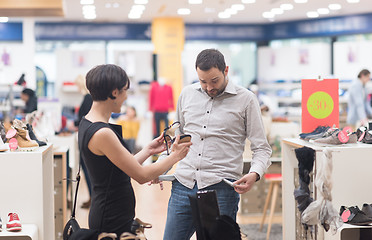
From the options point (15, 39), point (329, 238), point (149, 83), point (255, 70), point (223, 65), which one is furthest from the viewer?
point (255, 70)

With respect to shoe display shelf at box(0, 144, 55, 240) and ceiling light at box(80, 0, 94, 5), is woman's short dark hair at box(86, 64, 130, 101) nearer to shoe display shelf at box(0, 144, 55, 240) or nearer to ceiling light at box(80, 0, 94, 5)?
shoe display shelf at box(0, 144, 55, 240)

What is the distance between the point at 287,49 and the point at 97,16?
512cm

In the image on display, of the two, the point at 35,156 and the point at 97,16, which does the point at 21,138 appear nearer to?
the point at 35,156

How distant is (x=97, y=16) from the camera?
13.8 metres

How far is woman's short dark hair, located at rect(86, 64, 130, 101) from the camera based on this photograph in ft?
7.07

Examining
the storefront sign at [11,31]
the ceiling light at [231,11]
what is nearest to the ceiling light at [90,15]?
the storefront sign at [11,31]

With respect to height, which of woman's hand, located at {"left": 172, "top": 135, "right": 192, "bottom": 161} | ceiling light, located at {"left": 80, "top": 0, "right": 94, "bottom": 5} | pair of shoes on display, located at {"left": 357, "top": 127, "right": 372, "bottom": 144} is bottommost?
pair of shoes on display, located at {"left": 357, "top": 127, "right": 372, "bottom": 144}

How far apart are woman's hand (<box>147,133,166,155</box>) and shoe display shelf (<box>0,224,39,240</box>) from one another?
96 centimetres

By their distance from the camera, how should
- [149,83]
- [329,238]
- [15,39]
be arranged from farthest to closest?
1. [15,39]
2. [149,83]
3. [329,238]

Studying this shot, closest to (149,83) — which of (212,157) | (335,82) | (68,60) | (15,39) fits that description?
(68,60)

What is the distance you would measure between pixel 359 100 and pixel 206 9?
4.58m

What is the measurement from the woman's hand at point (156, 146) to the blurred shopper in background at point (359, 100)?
724 centimetres

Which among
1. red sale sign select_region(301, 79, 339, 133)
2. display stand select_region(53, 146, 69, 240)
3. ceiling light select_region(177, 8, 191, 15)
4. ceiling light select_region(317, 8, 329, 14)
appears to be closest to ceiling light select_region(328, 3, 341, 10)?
ceiling light select_region(317, 8, 329, 14)

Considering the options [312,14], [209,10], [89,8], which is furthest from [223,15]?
[89,8]
